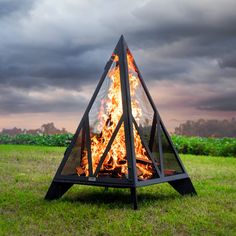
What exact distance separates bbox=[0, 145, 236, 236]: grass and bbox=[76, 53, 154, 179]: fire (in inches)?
20.7

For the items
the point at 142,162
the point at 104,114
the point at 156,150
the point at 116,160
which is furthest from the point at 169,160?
the point at 104,114

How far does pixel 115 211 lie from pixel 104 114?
145cm

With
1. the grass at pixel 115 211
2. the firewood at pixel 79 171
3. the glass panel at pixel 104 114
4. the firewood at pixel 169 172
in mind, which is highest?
the glass panel at pixel 104 114

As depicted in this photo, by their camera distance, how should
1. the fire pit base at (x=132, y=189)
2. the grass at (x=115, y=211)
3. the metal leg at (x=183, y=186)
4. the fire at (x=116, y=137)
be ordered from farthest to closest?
the metal leg at (x=183, y=186) < the fire at (x=116, y=137) < the fire pit base at (x=132, y=189) < the grass at (x=115, y=211)

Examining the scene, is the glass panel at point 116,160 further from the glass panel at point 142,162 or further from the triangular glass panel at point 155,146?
the triangular glass panel at point 155,146

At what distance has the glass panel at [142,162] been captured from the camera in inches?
258

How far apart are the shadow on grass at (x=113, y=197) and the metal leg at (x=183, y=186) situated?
130 millimetres

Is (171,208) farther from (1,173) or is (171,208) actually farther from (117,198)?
(1,173)

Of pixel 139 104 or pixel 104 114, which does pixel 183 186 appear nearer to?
pixel 139 104

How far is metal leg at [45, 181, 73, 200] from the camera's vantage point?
6.95 metres

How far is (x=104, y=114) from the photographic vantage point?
6715mm

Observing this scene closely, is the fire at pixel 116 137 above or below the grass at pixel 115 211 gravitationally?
above

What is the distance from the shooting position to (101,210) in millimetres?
6199

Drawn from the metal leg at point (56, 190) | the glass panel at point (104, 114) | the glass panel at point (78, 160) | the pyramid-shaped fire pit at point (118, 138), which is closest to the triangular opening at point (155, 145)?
the pyramid-shaped fire pit at point (118, 138)
